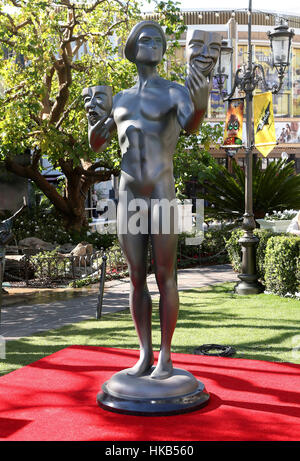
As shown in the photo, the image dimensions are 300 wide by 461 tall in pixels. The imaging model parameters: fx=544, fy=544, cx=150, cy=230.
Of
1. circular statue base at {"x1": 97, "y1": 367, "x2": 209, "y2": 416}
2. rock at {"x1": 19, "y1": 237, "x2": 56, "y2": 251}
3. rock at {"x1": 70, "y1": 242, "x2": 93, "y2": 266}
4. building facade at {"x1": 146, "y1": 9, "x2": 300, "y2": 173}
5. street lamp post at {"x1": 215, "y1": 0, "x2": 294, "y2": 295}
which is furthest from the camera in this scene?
building facade at {"x1": 146, "y1": 9, "x2": 300, "y2": 173}

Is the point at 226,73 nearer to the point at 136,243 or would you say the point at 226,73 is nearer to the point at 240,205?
the point at 240,205

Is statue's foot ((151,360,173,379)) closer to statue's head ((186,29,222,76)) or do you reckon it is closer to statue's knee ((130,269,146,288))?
statue's knee ((130,269,146,288))

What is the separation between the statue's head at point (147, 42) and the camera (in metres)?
3.70

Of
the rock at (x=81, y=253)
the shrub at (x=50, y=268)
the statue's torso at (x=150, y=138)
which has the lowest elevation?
the shrub at (x=50, y=268)

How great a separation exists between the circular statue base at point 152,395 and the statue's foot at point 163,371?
3cm

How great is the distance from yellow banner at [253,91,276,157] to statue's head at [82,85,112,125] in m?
6.65

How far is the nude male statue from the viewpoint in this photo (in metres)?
3.63

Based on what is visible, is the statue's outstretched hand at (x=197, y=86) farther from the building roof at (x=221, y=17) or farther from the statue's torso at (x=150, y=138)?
the building roof at (x=221, y=17)

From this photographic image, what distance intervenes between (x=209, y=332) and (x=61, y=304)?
126 inches

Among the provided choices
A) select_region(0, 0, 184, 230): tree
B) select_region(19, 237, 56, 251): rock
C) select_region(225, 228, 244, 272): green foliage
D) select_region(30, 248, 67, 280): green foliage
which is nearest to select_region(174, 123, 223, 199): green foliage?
select_region(0, 0, 184, 230): tree

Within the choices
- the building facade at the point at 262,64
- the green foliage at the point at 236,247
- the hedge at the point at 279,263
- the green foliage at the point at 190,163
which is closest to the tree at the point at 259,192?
the green foliage at the point at 190,163

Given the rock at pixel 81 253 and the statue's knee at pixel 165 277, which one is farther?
the rock at pixel 81 253

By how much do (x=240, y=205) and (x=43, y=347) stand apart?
866cm

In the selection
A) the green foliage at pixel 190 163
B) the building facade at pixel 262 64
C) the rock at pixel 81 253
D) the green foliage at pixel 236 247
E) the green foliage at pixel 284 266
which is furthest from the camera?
the building facade at pixel 262 64
